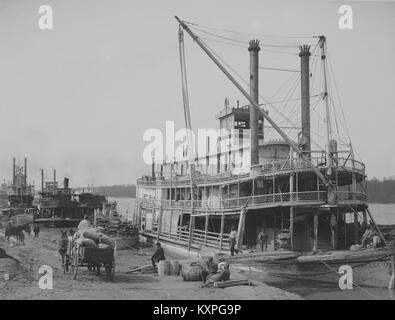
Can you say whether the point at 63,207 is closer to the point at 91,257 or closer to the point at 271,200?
the point at 271,200

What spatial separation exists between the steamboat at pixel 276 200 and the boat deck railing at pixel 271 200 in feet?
0.18

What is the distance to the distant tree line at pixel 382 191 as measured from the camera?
54.1 metres

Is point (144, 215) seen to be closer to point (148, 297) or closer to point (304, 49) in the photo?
point (304, 49)

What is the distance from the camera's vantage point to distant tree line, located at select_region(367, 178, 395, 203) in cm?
5408

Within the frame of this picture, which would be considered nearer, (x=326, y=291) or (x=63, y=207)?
(x=326, y=291)

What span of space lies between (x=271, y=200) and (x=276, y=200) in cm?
43

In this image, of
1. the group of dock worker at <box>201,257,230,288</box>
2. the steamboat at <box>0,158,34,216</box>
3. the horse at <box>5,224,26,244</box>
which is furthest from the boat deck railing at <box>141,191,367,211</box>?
the steamboat at <box>0,158,34,216</box>

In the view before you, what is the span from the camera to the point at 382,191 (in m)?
59.6

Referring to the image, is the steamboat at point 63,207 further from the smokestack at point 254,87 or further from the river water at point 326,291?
the river water at point 326,291

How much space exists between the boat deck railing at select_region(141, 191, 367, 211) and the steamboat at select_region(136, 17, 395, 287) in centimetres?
5

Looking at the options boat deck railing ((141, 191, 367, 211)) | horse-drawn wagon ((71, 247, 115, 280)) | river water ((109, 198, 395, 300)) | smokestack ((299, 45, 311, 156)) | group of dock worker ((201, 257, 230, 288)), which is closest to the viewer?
horse-drawn wagon ((71, 247, 115, 280))
